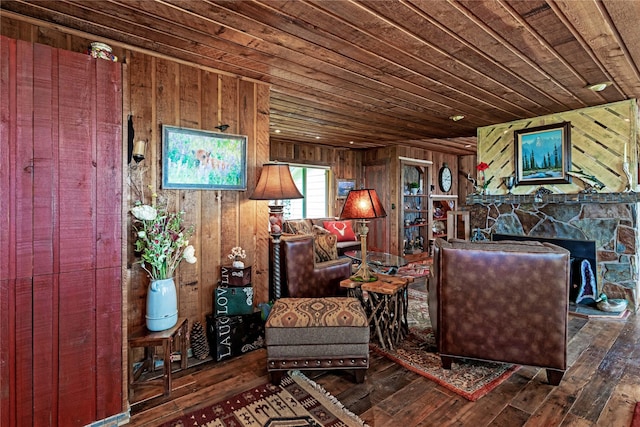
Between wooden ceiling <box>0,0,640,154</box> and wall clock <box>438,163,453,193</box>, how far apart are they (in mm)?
3667

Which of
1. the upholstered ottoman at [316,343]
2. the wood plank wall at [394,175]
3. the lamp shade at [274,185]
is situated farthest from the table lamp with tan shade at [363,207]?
the wood plank wall at [394,175]

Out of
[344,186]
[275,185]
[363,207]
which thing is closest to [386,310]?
[363,207]

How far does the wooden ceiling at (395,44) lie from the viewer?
5.80ft

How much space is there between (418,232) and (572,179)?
139 inches

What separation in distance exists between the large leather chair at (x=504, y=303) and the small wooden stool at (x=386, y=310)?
466 mm

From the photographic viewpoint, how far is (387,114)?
13.2 feet

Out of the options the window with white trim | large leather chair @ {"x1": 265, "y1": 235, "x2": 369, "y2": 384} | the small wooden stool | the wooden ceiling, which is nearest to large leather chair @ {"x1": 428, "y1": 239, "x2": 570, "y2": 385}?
the small wooden stool

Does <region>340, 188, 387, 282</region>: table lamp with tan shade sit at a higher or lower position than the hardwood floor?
higher

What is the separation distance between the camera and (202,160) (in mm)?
2559

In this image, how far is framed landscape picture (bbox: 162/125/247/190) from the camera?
241 centimetres

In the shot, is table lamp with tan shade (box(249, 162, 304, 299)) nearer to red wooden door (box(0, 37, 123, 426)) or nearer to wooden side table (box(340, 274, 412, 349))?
wooden side table (box(340, 274, 412, 349))

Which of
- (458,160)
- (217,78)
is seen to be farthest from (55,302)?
(458,160)

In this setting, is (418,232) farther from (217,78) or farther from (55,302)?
(55,302)

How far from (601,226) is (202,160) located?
4.39 meters
